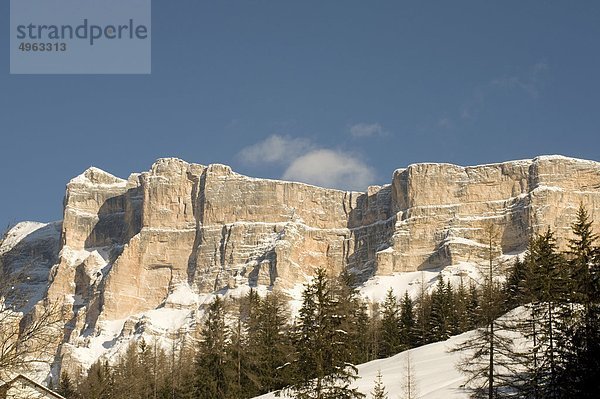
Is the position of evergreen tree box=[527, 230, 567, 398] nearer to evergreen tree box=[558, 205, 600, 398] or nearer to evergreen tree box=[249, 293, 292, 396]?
evergreen tree box=[558, 205, 600, 398]

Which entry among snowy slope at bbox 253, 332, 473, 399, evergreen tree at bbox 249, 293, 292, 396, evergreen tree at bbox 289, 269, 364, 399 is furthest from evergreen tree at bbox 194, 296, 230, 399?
evergreen tree at bbox 289, 269, 364, 399

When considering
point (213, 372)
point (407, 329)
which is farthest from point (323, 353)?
point (407, 329)

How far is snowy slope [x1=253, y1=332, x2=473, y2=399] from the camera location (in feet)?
139

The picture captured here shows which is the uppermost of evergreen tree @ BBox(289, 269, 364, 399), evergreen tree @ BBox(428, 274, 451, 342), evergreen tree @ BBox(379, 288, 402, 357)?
evergreen tree @ BBox(289, 269, 364, 399)

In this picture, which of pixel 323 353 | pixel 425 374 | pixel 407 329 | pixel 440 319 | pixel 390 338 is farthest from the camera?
pixel 407 329

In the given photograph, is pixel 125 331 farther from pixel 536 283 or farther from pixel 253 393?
pixel 536 283

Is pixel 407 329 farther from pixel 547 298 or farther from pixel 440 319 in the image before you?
pixel 547 298

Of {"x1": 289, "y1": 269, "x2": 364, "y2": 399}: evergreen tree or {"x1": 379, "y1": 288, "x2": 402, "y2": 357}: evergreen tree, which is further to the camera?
{"x1": 379, "y1": 288, "x2": 402, "y2": 357}: evergreen tree

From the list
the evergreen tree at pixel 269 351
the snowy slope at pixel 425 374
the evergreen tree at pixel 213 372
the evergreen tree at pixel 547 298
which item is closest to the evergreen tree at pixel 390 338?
the snowy slope at pixel 425 374

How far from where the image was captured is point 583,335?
28938 mm

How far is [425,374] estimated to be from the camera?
4872 cm

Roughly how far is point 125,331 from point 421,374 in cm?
15697

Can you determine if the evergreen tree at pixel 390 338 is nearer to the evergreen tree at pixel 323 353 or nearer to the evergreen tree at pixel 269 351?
the evergreen tree at pixel 269 351

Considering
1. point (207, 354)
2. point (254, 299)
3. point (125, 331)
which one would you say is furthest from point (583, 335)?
point (125, 331)
